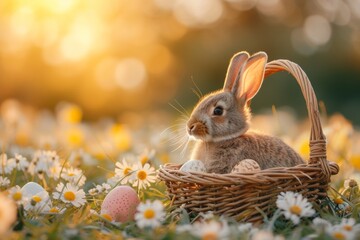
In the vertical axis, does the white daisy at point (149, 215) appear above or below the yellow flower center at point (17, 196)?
above

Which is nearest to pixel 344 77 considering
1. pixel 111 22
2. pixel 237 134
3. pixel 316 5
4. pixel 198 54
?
pixel 316 5

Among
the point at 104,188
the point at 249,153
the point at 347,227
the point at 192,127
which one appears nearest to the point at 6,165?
the point at 104,188

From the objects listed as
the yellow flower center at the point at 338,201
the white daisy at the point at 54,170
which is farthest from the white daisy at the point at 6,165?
the yellow flower center at the point at 338,201

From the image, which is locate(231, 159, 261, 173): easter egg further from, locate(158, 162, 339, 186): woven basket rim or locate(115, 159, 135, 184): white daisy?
locate(115, 159, 135, 184): white daisy

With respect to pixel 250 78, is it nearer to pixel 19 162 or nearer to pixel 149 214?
pixel 149 214

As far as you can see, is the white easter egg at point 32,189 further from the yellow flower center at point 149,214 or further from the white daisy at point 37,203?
the yellow flower center at point 149,214

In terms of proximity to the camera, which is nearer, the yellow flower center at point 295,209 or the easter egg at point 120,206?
the yellow flower center at point 295,209
